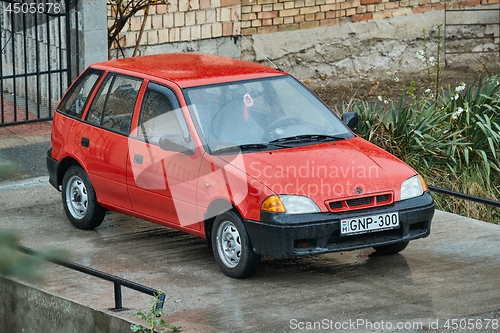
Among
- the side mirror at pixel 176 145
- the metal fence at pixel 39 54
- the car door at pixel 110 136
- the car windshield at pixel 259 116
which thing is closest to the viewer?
the side mirror at pixel 176 145

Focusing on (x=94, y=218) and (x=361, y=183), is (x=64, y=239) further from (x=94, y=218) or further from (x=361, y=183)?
(x=361, y=183)

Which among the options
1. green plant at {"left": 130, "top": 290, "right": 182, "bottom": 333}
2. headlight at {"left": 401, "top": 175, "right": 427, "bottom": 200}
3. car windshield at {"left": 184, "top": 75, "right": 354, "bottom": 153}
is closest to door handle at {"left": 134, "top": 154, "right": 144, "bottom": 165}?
car windshield at {"left": 184, "top": 75, "right": 354, "bottom": 153}

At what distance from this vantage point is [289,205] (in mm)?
6320

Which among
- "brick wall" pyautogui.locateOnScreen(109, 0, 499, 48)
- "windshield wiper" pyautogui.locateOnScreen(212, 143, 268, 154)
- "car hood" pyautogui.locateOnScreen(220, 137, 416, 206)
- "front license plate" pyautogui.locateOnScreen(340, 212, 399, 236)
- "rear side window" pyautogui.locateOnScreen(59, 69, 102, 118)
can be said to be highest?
"brick wall" pyautogui.locateOnScreen(109, 0, 499, 48)

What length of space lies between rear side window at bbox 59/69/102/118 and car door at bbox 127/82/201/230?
0.86 m

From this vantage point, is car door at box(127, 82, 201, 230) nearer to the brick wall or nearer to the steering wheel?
the steering wheel

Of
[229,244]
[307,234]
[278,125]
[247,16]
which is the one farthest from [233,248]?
[247,16]

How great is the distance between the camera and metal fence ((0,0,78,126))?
1183 cm

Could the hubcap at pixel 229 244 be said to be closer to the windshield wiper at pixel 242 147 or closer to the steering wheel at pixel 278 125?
the windshield wiper at pixel 242 147

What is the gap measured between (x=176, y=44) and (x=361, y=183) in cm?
809

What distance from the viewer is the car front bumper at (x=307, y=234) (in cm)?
626

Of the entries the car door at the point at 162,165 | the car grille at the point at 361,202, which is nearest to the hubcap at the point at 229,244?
the car door at the point at 162,165

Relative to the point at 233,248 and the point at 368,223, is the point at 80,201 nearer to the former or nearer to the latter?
the point at 233,248

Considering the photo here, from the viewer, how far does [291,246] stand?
6281 mm
